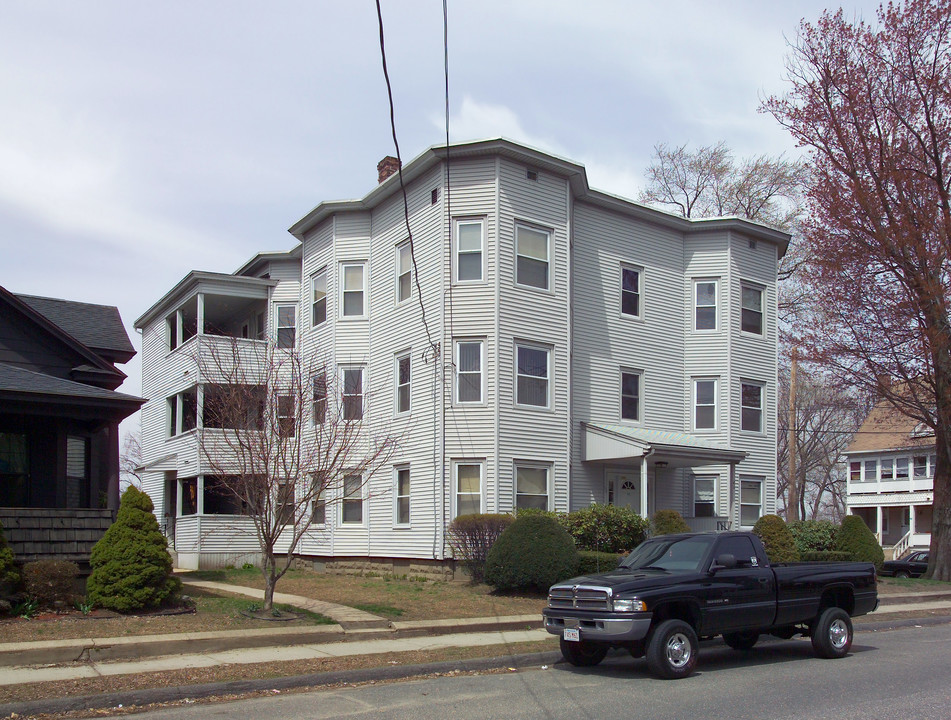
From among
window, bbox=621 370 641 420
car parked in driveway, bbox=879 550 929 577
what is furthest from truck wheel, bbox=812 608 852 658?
car parked in driveway, bbox=879 550 929 577

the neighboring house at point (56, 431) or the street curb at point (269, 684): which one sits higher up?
the neighboring house at point (56, 431)

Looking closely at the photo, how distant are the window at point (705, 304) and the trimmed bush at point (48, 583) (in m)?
19.0

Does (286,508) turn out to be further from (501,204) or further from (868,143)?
(868,143)

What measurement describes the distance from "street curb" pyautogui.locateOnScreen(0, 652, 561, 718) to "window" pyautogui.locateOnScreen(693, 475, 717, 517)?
573 inches

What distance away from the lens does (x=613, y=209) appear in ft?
86.2

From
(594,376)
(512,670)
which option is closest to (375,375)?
(594,376)

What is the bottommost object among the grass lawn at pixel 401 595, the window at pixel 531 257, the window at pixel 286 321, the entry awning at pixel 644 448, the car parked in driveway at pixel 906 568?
the car parked in driveway at pixel 906 568

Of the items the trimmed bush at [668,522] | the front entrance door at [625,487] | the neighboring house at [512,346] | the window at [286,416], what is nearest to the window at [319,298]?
the neighboring house at [512,346]

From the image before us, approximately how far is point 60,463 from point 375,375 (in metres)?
9.28

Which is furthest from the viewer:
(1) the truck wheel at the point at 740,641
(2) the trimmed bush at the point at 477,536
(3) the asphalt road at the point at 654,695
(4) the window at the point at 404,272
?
(4) the window at the point at 404,272

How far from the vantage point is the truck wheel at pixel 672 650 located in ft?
35.6

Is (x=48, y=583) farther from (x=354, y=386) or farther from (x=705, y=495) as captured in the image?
(x=705, y=495)

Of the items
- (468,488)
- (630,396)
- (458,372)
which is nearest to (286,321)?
(458,372)

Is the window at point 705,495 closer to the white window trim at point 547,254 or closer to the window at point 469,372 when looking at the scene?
the white window trim at point 547,254
